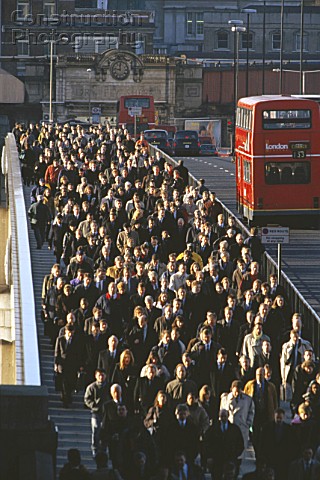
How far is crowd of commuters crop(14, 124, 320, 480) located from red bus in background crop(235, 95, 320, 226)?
273 inches

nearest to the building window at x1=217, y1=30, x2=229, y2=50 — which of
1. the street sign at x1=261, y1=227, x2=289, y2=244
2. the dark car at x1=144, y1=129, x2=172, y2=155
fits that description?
the dark car at x1=144, y1=129, x2=172, y2=155

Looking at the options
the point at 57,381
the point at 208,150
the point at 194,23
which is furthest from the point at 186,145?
the point at 194,23

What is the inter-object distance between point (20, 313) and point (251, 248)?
614 centimetres

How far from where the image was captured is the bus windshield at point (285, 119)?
35.9 metres

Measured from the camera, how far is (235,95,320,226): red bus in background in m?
36.1

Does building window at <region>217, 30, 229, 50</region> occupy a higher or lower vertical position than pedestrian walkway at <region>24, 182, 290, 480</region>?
higher

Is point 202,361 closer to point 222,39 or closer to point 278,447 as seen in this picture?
point 278,447

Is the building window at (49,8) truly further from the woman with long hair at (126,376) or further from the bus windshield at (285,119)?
the woman with long hair at (126,376)

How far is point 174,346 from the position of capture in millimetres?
18469

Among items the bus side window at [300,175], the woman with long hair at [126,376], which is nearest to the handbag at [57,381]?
the woman with long hair at [126,376]

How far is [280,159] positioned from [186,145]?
1690 inches

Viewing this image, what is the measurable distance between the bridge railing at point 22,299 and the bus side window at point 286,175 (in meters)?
5.77

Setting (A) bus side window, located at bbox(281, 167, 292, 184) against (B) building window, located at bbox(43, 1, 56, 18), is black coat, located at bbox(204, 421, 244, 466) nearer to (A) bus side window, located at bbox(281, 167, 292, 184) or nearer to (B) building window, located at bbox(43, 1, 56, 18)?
(A) bus side window, located at bbox(281, 167, 292, 184)

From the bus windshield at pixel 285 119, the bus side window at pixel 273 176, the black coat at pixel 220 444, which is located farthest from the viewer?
the bus side window at pixel 273 176
